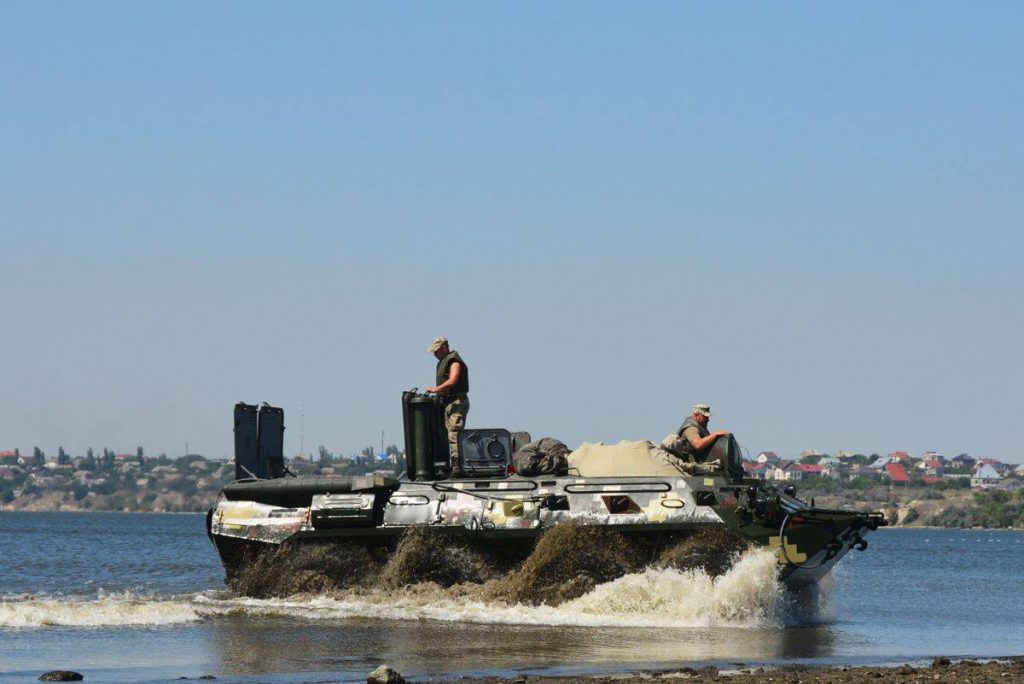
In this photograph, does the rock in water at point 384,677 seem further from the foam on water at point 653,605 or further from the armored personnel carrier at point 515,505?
the armored personnel carrier at point 515,505

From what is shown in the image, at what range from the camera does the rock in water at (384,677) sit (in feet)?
51.7

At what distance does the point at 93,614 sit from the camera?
879 inches

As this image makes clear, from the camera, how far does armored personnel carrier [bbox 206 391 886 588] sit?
22406 millimetres

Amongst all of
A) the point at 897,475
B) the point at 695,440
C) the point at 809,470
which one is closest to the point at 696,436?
the point at 695,440

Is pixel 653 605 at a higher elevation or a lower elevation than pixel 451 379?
lower

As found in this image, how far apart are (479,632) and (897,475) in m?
124

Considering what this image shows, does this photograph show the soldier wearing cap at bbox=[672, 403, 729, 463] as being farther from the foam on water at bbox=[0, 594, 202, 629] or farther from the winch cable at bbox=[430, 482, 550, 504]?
the foam on water at bbox=[0, 594, 202, 629]

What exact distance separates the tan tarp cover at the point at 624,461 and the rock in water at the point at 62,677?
9.29 m

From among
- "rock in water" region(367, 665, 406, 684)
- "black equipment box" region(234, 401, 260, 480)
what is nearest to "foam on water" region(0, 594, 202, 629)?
"black equipment box" region(234, 401, 260, 480)

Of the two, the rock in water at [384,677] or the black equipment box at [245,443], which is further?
the black equipment box at [245,443]

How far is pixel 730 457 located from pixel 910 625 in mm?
3710

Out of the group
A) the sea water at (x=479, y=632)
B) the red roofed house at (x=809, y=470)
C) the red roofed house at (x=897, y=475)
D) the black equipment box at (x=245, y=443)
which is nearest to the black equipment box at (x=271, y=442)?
the black equipment box at (x=245, y=443)

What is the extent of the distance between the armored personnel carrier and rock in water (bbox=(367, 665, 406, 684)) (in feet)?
23.3

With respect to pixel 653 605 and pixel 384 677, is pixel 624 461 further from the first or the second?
pixel 384 677
